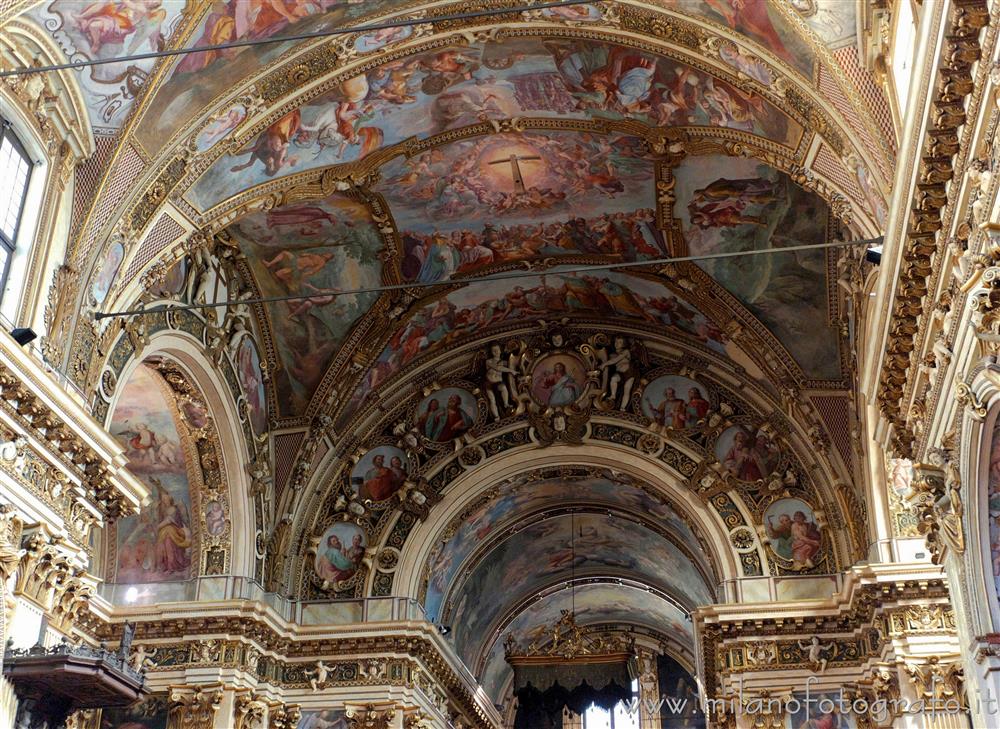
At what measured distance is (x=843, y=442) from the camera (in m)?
18.0

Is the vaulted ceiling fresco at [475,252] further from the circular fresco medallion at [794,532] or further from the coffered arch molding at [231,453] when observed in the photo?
the coffered arch molding at [231,453]

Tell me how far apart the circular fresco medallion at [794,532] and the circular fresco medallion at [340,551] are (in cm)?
677

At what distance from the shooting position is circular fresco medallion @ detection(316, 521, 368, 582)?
19.1 meters

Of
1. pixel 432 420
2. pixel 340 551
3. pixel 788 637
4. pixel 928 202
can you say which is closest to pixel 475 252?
pixel 432 420

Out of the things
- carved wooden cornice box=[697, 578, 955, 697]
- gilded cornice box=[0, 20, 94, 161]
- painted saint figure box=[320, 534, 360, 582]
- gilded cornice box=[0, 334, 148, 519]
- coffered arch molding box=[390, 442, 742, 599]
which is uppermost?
gilded cornice box=[0, 20, 94, 161]

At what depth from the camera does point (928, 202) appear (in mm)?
9117

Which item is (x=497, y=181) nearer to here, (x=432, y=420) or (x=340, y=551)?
(x=432, y=420)

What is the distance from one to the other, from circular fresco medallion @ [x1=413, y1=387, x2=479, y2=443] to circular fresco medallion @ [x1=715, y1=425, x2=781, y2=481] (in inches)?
170

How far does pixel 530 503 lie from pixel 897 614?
8272 millimetres

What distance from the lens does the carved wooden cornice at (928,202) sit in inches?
313

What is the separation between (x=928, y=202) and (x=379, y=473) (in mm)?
12381

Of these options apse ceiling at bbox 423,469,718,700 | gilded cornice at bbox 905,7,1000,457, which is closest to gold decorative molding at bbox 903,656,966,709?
apse ceiling at bbox 423,469,718,700

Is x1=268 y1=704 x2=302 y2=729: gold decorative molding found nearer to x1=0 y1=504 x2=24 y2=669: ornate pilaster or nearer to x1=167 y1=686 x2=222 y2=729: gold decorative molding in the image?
x1=167 y1=686 x2=222 y2=729: gold decorative molding

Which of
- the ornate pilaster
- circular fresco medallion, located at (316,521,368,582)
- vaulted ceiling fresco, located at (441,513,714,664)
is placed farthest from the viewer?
vaulted ceiling fresco, located at (441,513,714,664)
